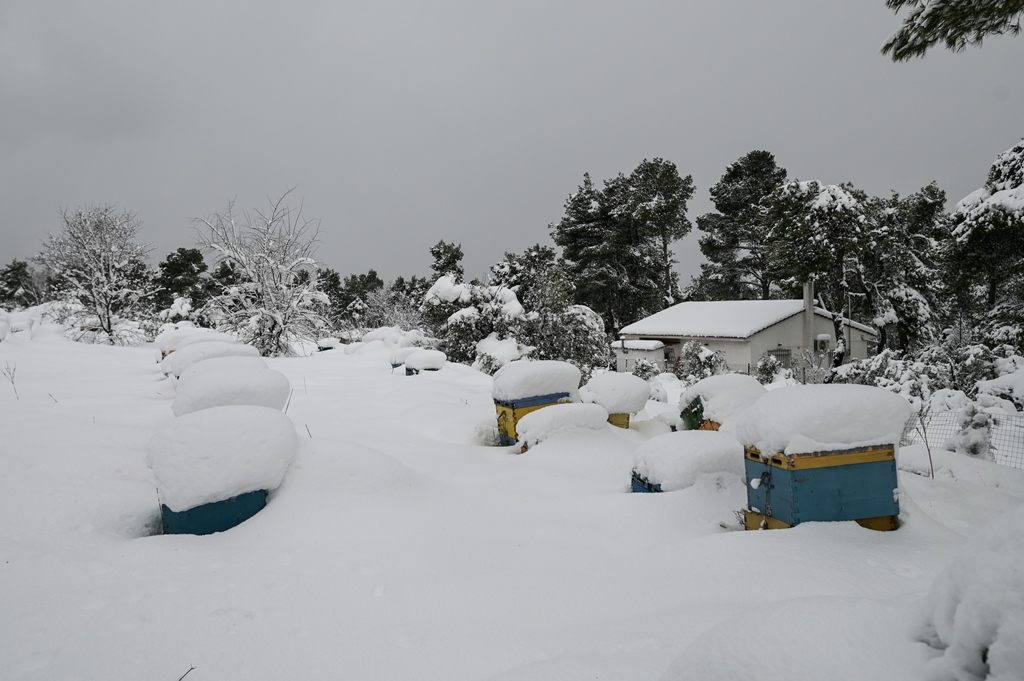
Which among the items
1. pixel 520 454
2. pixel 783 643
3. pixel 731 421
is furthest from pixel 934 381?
pixel 783 643

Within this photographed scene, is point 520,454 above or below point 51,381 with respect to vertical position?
below

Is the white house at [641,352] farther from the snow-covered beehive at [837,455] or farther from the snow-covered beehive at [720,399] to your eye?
the snow-covered beehive at [837,455]

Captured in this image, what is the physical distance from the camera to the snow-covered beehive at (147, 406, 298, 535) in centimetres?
292

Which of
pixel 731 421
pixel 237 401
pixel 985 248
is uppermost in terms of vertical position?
pixel 985 248

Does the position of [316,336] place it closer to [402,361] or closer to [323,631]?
[402,361]

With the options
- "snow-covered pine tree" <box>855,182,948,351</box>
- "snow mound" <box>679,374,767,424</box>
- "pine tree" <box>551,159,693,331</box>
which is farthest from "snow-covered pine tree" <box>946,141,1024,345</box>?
"pine tree" <box>551,159,693,331</box>

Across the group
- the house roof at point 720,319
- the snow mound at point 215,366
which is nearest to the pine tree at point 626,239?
the house roof at point 720,319

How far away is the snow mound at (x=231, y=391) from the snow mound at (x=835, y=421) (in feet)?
13.2

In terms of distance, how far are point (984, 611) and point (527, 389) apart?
4962 millimetres

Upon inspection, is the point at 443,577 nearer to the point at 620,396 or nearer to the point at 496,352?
the point at 620,396

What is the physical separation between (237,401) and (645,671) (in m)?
4.04

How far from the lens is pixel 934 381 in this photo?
9688mm

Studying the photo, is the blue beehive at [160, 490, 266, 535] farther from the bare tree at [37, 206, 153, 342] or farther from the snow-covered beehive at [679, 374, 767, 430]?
the bare tree at [37, 206, 153, 342]

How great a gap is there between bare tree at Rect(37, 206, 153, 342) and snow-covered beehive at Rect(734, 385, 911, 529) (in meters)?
21.4
